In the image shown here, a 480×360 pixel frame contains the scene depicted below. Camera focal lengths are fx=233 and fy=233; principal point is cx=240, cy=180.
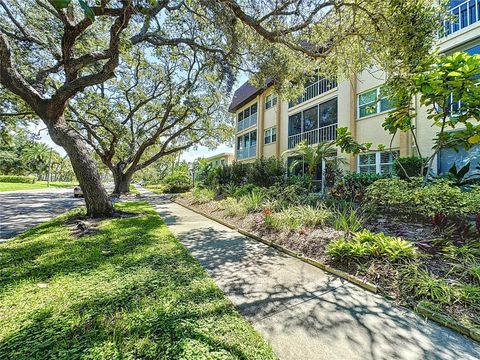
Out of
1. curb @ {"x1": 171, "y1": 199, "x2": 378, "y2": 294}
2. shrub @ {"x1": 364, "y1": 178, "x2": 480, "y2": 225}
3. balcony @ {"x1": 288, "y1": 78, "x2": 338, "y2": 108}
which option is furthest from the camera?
balcony @ {"x1": 288, "y1": 78, "x2": 338, "y2": 108}

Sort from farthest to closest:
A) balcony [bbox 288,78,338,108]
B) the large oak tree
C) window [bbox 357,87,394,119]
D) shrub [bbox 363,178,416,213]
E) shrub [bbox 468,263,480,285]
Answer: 1. balcony [bbox 288,78,338,108]
2. window [bbox 357,87,394,119]
3. shrub [bbox 363,178,416,213]
4. the large oak tree
5. shrub [bbox 468,263,480,285]

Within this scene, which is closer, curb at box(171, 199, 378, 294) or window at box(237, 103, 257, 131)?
curb at box(171, 199, 378, 294)

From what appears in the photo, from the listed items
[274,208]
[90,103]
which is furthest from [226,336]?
[90,103]

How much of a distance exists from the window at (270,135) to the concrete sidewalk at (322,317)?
15.1 meters

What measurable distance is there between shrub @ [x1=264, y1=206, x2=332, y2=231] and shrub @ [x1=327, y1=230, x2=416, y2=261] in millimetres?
1794

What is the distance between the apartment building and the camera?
27.7ft

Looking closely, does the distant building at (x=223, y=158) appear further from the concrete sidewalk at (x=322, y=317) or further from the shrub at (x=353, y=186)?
the concrete sidewalk at (x=322, y=317)

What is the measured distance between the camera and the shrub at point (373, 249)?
13.2 feet

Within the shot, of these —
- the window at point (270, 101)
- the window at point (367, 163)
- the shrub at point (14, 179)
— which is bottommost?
the shrub at point (14, 179)

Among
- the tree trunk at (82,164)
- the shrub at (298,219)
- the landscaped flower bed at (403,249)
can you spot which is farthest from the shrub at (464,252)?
the tree trunk at (82,164)

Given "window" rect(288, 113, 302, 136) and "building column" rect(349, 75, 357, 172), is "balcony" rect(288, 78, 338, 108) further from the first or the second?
"building column" rect(349, 75, 357, 172)

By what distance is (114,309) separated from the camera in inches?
108

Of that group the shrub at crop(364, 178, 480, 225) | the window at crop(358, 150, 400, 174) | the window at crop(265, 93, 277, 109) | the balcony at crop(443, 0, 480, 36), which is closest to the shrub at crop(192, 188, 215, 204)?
the window at crop(358, 150, 400, 174)

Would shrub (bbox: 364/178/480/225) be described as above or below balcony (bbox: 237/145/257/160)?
below
